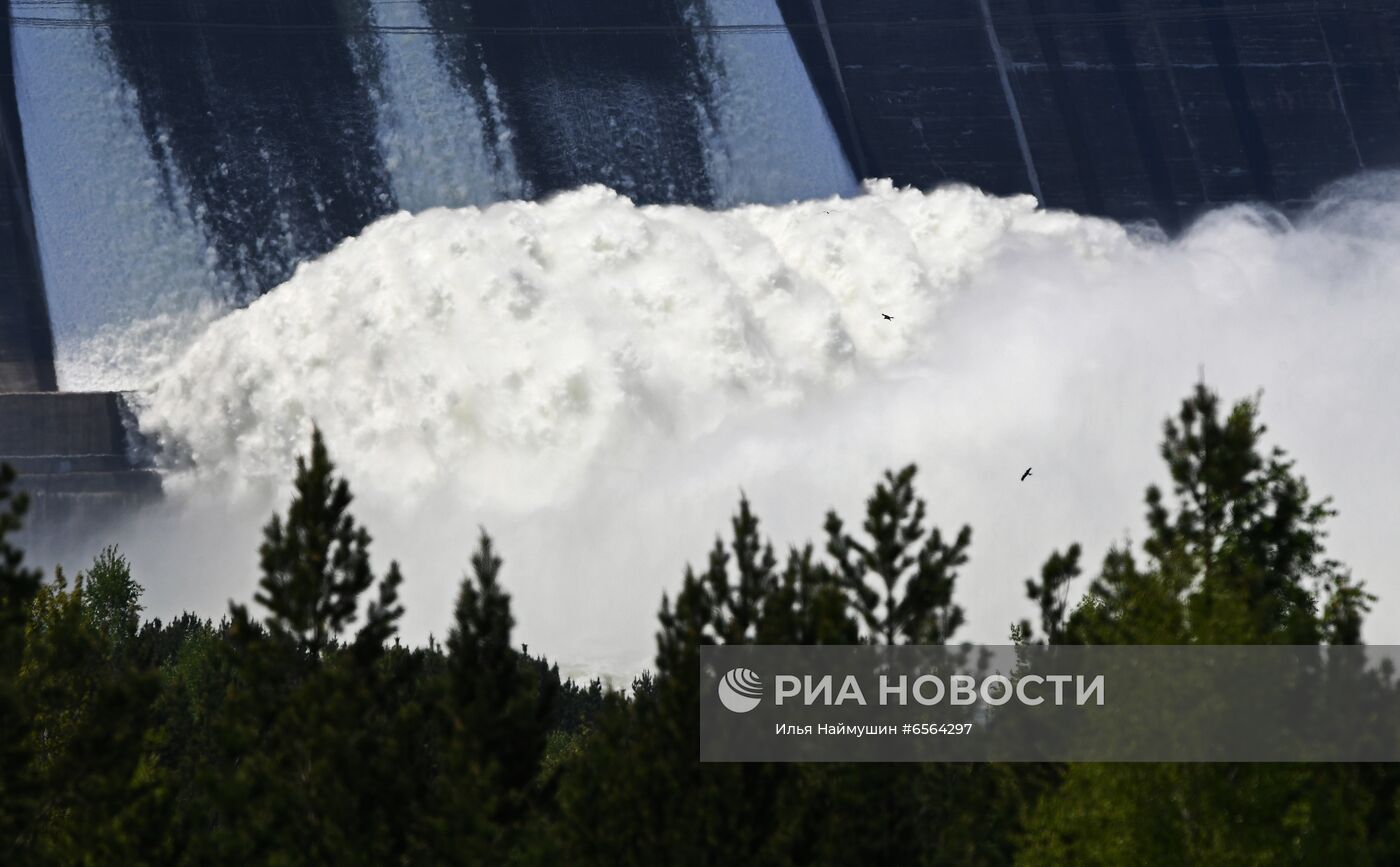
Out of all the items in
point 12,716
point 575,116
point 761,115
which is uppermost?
point 575,116

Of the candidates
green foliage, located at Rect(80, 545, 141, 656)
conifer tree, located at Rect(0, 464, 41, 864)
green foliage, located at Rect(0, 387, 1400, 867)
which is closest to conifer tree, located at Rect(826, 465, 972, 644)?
green foliage, located at Rect(0, 387, 1400, 867)

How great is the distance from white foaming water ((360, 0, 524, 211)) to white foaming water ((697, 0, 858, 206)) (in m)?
5.88

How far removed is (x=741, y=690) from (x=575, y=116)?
35470mm

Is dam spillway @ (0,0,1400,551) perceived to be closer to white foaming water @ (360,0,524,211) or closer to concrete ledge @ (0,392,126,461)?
white foaming water @ (360,0,524,211)

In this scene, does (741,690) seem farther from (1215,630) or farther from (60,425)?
(60,425)

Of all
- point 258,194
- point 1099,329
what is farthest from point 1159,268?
point 258,194

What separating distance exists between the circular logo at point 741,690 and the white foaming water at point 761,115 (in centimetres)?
3511

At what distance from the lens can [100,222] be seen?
→ 53.0 meters

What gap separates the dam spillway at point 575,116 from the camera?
52.8 metres

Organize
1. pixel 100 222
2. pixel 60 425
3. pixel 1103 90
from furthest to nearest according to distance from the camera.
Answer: pixel 1103 90, pixel 100 222, pixel 60 425

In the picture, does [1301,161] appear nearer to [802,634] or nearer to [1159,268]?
[1159,268]

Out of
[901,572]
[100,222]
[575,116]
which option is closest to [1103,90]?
[575,116]

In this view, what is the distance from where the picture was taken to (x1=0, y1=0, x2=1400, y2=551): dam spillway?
52.8 meters

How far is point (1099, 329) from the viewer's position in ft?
188
